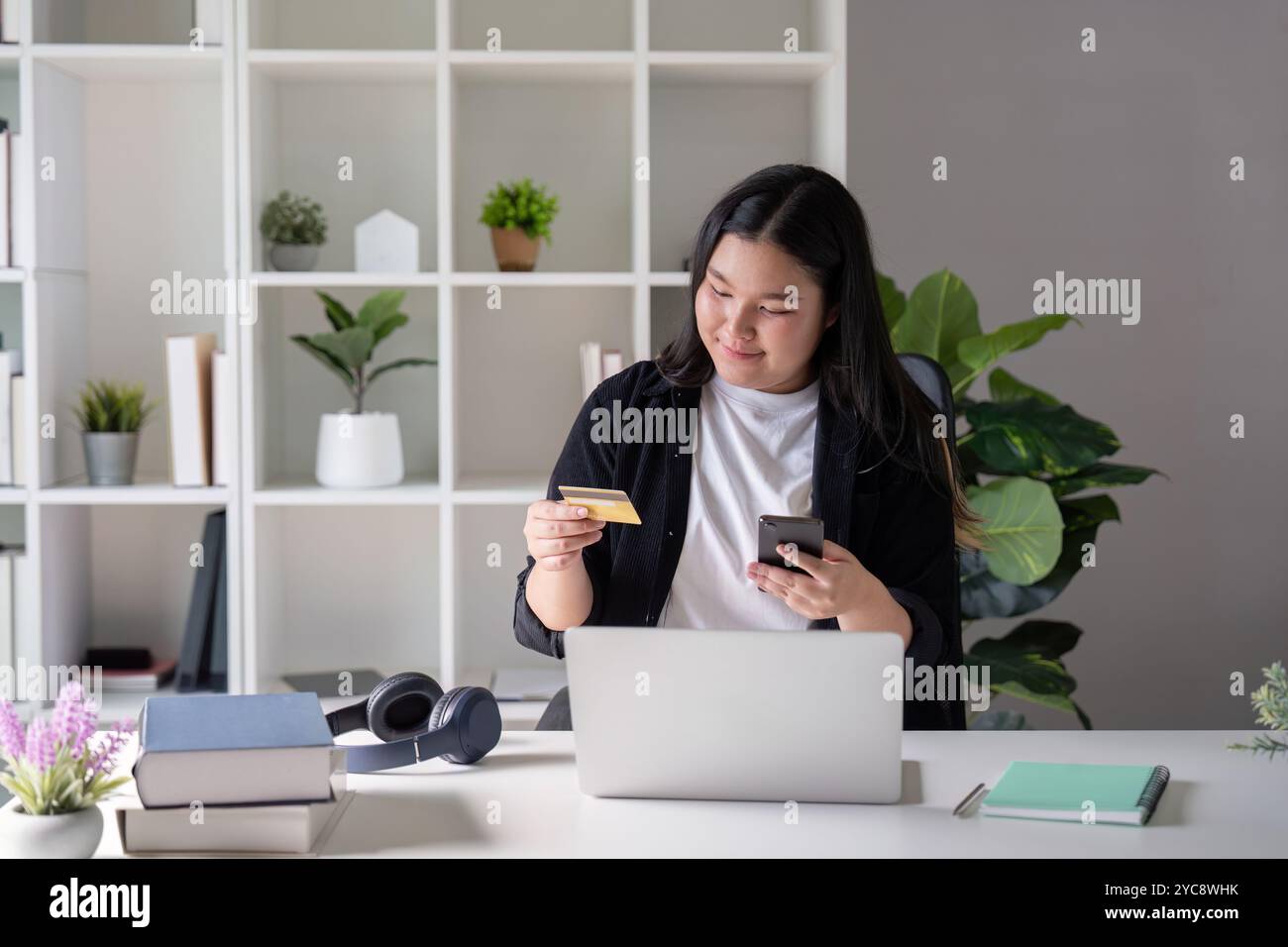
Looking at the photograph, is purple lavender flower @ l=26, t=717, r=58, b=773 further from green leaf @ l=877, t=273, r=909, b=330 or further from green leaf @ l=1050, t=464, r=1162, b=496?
green leaf @ l=1050, t=464, r=1162, b=496

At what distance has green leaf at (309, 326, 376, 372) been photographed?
277 centimetres

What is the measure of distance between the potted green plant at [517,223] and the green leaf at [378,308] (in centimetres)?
23

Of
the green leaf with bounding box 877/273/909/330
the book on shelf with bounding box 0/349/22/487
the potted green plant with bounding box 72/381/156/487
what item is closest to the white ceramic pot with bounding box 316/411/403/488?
the potted green plant with bounding box 72/381/156/487

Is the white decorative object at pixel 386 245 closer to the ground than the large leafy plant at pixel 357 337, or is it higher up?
higher up

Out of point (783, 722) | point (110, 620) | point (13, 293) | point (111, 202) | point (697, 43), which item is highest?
point (697, 43)

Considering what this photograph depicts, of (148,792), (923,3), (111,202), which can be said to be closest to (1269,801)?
(148,792)

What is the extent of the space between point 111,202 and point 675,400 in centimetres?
172

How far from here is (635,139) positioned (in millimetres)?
2789

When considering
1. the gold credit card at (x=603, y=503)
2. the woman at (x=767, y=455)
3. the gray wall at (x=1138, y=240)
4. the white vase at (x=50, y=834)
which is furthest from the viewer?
the gray wall at (x=1138, y=240)

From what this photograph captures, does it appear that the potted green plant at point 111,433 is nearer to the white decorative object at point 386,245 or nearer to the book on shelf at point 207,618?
the book on shelf at point 207,618

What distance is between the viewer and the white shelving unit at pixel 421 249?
2877 millimetres

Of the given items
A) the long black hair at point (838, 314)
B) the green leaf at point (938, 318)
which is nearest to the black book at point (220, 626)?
the long black hair at point (838, 314)

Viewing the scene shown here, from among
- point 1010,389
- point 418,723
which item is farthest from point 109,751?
point 1010,389

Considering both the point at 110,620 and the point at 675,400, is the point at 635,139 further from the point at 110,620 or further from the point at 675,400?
the point at 110,620
